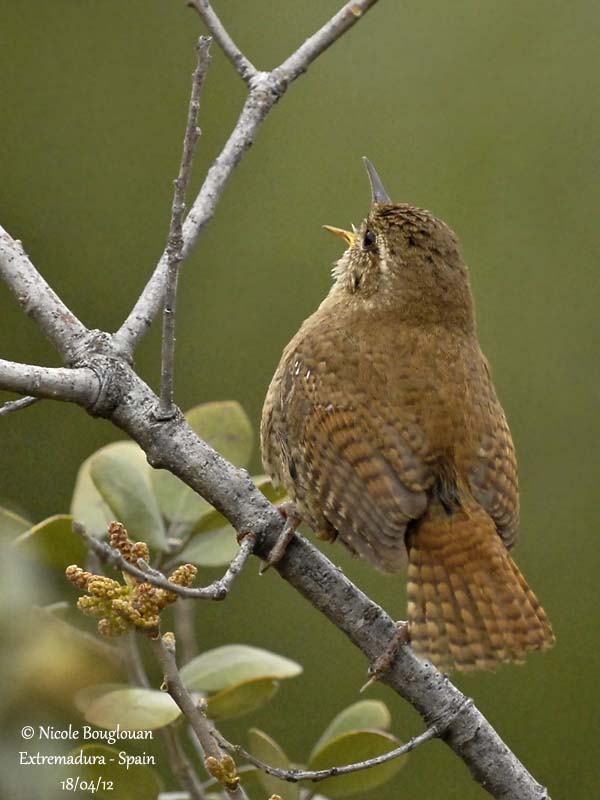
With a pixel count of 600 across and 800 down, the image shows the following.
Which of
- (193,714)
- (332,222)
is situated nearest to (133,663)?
(193,714)

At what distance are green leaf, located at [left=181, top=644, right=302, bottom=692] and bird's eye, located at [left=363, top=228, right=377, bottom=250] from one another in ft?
3.68

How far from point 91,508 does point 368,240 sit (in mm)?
977

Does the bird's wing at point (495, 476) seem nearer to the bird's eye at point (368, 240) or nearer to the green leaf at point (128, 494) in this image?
the bird's eye at point (368, 240)

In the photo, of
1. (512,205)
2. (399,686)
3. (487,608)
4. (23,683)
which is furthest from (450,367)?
(512,205)

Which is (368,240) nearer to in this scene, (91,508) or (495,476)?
(495,476)

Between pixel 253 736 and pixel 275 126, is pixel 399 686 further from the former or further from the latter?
pixel 275 126

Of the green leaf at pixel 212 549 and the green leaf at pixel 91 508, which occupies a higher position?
the green leaf at pixel 91 508

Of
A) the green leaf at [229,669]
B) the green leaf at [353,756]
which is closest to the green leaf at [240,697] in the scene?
the green leaf at [229,669]

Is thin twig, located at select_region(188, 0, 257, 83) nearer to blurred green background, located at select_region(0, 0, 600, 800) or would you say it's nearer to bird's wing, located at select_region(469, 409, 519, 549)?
bird's wing, located at select_region(469, 409, 519, 549)

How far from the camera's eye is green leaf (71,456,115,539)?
110 inches

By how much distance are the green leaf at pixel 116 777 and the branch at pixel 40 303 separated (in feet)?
2.35

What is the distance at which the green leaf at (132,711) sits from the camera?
Result: 2318mm

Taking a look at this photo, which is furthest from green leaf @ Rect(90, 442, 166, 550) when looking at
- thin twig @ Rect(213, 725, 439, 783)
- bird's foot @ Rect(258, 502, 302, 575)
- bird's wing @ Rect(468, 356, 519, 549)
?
bird's wing @ Rect(468, 356, 519, 549)

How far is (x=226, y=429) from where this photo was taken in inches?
111
